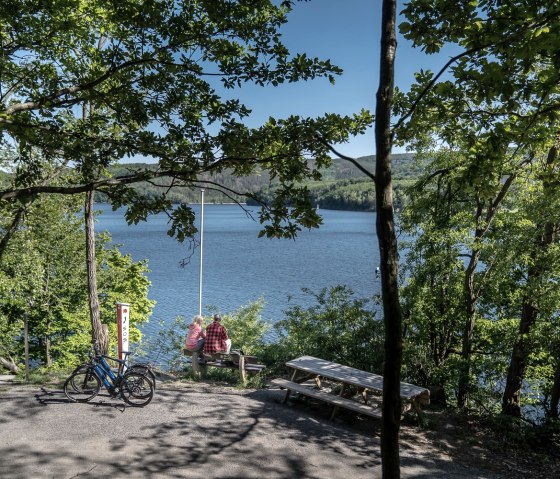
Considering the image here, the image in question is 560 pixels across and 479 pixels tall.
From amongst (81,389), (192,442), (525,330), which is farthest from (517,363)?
(81,389)

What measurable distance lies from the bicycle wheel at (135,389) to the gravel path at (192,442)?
0.16 meters

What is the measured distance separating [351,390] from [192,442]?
10.5 ft

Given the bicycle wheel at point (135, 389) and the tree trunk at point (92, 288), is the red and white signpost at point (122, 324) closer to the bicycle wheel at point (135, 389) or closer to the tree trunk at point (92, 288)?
the bicycle wheel at point (135, 389)

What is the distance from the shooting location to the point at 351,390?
29.6 ft

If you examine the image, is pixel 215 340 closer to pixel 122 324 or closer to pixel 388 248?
pixel 122 324

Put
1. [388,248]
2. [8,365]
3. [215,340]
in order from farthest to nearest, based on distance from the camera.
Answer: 1. [8,365]
2. [215,340]
3. [388,248]

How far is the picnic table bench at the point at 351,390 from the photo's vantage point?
8086 mm

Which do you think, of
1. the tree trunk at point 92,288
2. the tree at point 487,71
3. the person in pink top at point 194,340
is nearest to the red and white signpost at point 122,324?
the person in pink top at point 194,340

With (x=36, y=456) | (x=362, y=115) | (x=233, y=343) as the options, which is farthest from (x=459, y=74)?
(x=233, y=343)

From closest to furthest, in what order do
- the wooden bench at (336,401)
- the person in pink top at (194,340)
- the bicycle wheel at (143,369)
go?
the wooden bench at (336,401), the bicycle wheel at (143,369), the person in pink top at (194,340)

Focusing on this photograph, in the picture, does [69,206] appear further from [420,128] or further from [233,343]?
[420,128]

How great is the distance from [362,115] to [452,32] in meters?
1.34

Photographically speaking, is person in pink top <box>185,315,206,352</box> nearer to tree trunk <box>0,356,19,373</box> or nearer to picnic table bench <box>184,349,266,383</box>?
picnic table bench <box>184,349,266,383</box>

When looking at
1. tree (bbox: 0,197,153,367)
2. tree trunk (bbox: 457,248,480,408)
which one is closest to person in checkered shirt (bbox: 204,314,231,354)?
tree trunk (bbox: 457,248,480,408)
